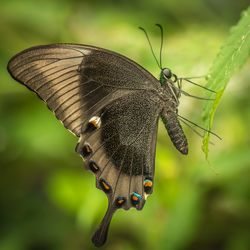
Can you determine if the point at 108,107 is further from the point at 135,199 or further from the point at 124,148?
the point at 135,199

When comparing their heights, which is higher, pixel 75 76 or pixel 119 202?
pixel 75 76

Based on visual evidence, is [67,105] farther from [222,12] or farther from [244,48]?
[222,12]

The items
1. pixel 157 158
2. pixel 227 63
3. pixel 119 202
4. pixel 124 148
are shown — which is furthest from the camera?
pixel 157 158

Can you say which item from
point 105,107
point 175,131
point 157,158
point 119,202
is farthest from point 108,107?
point 157,158

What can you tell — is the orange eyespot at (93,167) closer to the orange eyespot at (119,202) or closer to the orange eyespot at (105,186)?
the orange eyespot at (105,186)

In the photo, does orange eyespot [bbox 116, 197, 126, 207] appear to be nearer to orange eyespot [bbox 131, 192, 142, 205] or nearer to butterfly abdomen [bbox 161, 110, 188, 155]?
orange eyespot [bbox 131, 192, 142, 205]

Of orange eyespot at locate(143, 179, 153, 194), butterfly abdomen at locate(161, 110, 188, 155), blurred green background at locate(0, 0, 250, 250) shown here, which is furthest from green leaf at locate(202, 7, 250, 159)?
blurred green background at locate(0, 0, 250, 250)
